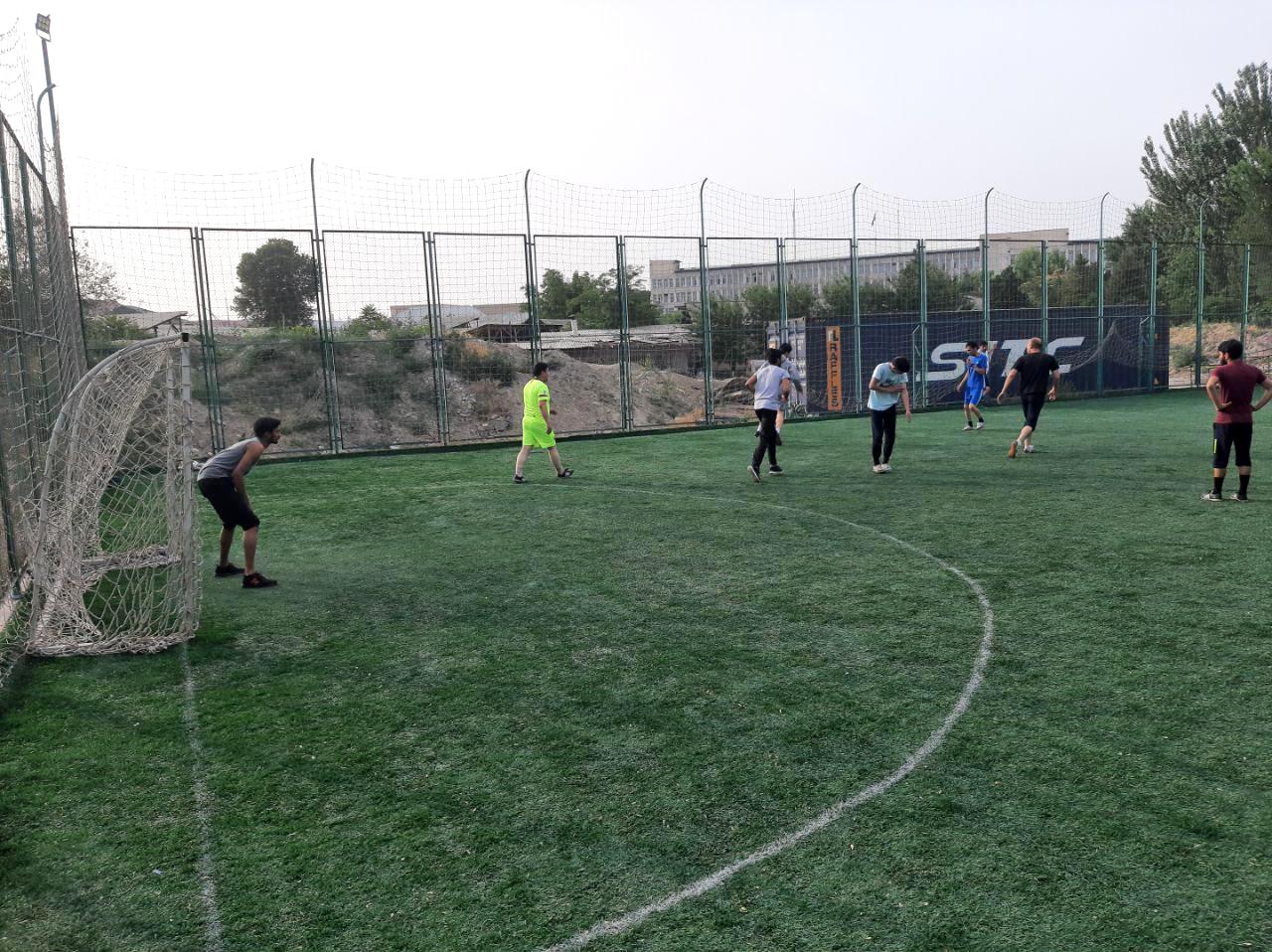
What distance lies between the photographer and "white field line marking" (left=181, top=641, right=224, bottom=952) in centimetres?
356

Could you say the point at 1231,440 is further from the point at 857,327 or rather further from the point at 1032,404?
the point at 857,327

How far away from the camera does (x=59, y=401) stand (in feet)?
36.7

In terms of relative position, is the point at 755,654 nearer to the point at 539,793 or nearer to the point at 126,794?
the point at 539,793

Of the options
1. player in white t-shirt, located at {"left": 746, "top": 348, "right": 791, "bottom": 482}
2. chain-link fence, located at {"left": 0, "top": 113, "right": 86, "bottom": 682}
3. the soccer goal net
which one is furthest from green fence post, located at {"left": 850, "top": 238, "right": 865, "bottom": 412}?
the soccer goal net

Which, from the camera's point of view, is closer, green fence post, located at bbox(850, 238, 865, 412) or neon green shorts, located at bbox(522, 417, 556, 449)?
neon green shorts, located at bbox(522, 417, 556, 449)

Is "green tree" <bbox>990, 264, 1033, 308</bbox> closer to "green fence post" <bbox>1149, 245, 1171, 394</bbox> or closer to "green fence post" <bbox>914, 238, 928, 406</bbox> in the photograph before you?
"green fence post" <bbox>914, 238, 928, 406</bbox>

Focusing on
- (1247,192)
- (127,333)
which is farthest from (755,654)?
(1247,192)

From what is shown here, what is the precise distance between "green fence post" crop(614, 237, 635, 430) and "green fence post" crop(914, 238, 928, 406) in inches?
344

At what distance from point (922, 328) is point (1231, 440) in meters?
15.8

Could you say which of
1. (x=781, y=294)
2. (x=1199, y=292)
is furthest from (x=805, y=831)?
(x=1199, y=292)

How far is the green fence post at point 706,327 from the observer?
2292cm

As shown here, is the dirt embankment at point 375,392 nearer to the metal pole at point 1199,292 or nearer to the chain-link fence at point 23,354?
the chain-link fence at point 23,354

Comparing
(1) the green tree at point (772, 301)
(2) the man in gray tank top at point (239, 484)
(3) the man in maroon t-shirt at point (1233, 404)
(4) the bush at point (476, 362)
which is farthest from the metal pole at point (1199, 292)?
(2) the man in gray tank top at point (239, 484)

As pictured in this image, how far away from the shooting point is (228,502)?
856cm
